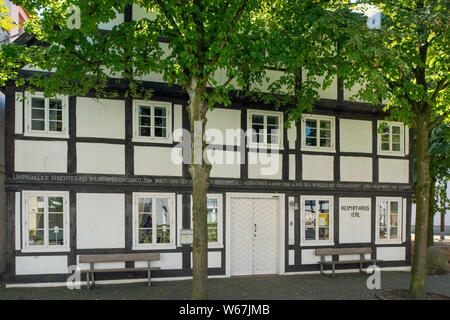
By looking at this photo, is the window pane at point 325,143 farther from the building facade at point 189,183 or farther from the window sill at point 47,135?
the window sill at point 47,135

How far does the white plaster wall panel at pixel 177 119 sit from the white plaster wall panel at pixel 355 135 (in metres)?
5.06

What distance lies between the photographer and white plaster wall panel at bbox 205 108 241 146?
11.0 m

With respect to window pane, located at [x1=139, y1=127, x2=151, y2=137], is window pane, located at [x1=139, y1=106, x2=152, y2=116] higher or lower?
higher

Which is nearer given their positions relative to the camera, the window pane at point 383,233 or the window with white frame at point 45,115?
the window with white frame at point 45,115

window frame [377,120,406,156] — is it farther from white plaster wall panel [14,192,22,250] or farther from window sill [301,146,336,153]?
white plaster wall panel [14,192,22,250]

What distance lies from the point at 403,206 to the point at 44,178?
10797 mm

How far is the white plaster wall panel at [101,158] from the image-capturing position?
992 centimetres

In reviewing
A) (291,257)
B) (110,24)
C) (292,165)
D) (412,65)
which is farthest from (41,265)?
(412,65)

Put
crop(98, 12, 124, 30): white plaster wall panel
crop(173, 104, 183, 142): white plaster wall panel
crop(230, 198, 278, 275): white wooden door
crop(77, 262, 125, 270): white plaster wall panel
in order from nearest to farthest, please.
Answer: crop(77, 262, 125, 270): white plaster wall panel, crop(98, 12, 124, 30): white plaster wall panel, crop(173, 104, 183, 142): white plaster wall panel, crop(230, 198, 278, 275): white wooden door

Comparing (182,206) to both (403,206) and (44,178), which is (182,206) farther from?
(403,206)

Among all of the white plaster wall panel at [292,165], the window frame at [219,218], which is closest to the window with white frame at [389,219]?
the white plaster wall panel at [292,165]

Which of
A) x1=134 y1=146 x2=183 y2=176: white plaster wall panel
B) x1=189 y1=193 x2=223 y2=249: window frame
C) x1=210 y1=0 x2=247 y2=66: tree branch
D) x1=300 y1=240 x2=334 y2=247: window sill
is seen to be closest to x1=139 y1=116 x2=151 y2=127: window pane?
x1=134 y1=146 x2=183 y2=176: white plaster wall panel

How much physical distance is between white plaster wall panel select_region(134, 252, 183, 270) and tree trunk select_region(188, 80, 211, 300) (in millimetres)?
3223

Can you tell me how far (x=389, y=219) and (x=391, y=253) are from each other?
1077 millimetres
